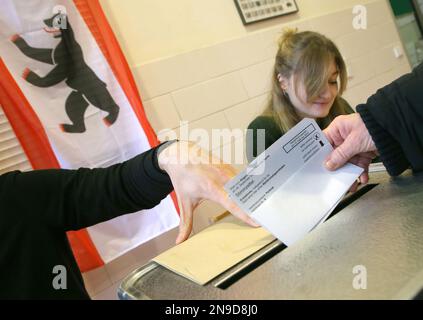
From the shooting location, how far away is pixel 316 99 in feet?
4.88

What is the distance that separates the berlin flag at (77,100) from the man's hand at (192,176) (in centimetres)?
82

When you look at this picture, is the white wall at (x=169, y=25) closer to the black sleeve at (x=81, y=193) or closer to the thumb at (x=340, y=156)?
the black sleeve at (x=81, y=193)

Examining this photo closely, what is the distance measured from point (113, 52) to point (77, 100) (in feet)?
0.81

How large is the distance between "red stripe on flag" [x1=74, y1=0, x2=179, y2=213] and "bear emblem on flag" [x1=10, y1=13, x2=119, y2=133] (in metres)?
0.08

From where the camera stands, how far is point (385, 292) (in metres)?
0.30

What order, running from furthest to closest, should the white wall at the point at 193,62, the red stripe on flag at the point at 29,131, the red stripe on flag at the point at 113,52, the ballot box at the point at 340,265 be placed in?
the white wall at the point at 193,62 < the red stripe on flag at the point at 113,52 < the red stripe on flag at the point at 29,131 < the ballot box at the point at 340,265

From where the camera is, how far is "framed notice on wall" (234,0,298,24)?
1920mm

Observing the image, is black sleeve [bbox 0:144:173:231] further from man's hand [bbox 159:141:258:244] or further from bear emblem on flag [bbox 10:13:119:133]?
bear emblem on flag [bbox 10:13:119:133]

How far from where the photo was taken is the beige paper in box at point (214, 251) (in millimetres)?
462

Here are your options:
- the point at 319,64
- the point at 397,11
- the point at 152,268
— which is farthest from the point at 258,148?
the point at 397,11

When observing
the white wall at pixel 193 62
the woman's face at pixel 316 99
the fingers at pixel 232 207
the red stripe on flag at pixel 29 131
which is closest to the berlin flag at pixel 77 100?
the red stripe on flag at pixel 29 131

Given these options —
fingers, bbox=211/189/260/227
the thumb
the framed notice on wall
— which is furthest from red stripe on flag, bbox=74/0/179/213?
the thumb
